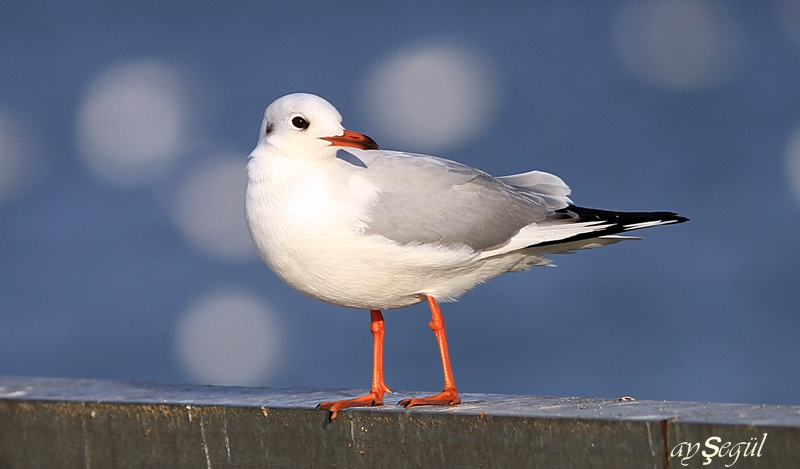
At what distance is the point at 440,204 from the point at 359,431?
1229 mm

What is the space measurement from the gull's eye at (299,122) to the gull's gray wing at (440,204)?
33cm

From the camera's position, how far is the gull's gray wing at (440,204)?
176 inches

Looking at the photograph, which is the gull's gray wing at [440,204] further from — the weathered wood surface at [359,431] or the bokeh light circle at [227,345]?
the bokeh light circle at [227,345]

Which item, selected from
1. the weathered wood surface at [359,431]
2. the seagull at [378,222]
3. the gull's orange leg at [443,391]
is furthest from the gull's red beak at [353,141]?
the weathered wood surface at [359,431]

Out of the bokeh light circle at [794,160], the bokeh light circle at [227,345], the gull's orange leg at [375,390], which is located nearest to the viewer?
the gull's orange leg at [375,390]

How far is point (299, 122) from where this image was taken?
14.8 feet

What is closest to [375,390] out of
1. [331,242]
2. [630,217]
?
[331,242]

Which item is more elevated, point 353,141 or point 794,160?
point 794,160

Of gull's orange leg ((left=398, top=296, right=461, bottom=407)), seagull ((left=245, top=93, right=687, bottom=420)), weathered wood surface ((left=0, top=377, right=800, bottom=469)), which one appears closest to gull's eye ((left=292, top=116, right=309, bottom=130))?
seagull ((left=245, top=93, right=687, bottom=420))

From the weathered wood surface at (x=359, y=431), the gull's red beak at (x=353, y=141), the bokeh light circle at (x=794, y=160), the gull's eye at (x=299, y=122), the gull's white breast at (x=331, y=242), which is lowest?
the weathered wood surface at (x=359, y=431)

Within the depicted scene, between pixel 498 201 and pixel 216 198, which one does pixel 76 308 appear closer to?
pixel 216 198

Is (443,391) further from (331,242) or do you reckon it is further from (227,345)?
(227,345)

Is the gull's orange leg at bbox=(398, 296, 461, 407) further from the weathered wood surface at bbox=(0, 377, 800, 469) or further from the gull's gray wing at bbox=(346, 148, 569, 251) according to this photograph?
the gull's gray wing at bbox=(346, 148, 569, 251)

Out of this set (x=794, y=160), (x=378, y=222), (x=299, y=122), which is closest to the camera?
(x=378, y=222)
